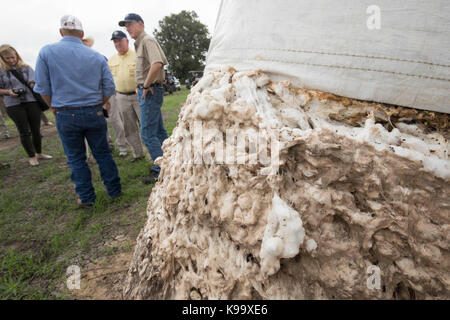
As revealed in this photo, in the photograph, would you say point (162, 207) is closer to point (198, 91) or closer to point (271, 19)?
point (198, 91)

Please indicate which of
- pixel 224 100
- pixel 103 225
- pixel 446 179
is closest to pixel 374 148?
pixel 446 179

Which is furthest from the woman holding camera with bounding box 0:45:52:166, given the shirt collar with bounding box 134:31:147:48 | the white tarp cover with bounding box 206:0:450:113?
the white tarp cover with bounding box 206:0:450:113

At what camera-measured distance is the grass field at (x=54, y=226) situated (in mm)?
2141

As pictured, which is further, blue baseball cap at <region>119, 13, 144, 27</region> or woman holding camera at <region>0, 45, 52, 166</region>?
woman holding camera at <region>0, 45, 52, 166</region>

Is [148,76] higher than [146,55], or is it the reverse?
→ [146,55]

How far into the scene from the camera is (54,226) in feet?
9.39

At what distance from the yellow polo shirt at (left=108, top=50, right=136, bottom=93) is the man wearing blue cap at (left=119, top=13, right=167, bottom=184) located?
57cm

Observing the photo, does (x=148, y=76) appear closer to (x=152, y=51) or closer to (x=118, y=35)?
(x=152, y=51)

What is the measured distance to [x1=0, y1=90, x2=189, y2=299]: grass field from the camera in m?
2.14

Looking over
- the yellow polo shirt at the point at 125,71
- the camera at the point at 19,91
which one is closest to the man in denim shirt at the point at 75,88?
the yellow polo shirt at the point at 125,71

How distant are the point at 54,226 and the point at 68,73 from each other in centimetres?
179

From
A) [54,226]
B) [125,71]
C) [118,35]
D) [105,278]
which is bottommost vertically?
[105,278]
